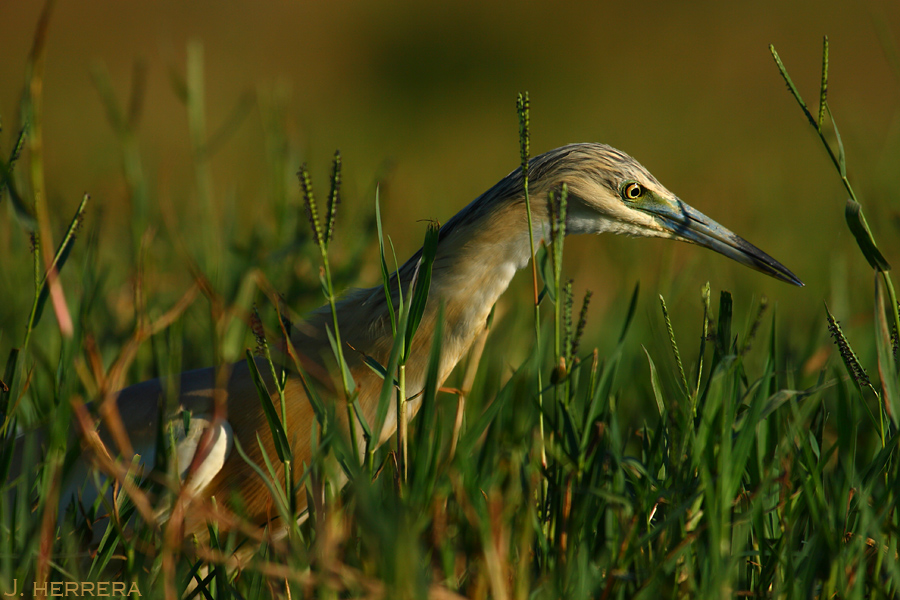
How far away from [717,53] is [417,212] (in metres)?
7.31

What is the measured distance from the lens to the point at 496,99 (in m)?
11.1

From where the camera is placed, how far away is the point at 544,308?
387cm

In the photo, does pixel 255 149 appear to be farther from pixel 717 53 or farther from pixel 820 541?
pixel 820 541

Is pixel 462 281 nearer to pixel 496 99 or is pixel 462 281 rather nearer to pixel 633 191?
pixel 633 191

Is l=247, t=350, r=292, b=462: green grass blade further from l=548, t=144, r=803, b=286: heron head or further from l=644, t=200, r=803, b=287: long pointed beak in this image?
l=644, t=200, r=803, b=287: long pointed beak

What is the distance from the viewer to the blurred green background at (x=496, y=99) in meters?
6.11

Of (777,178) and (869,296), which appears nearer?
(869,296)

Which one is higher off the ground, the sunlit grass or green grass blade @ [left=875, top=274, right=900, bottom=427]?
green grass blade @ [left=875, top=274, right=900, bottom=427]

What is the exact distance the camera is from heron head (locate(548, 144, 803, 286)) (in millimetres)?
2207

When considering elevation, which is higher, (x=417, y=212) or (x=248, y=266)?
(x=417, y=212)

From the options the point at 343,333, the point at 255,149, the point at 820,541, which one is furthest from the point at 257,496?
the point at 255,149

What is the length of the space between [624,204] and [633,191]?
0.04 metres

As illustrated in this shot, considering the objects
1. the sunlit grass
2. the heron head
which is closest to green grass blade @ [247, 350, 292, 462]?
the sunlit grass

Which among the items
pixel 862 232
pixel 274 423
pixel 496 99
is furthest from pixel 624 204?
pixel 496 99
